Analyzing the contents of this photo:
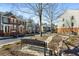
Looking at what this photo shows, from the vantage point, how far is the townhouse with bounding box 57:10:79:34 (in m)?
2.44

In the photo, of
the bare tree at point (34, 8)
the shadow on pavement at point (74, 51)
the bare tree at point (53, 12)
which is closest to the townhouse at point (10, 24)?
the bare tree at point (34, 8)

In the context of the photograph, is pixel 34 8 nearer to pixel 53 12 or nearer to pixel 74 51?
pixel 53 12

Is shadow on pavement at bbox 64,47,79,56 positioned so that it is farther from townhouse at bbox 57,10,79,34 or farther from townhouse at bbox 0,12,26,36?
townhouse at bbox 0,12,26,36

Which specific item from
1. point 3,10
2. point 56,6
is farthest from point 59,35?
point 3,10

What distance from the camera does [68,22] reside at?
246 centimetres

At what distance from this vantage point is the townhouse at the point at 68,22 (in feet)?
8.00

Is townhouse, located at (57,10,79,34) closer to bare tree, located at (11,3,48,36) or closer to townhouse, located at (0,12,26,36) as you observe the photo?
bare tree, located at (11,3,48,36)

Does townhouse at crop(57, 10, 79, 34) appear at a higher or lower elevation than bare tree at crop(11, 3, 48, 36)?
lower

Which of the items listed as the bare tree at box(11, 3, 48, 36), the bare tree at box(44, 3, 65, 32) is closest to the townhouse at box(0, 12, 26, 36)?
the bare tree at box(11, 3, 48, 36)

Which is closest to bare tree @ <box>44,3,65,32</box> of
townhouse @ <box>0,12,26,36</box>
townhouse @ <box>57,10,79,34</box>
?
townhouse @ <box>57,10,79,34</box>

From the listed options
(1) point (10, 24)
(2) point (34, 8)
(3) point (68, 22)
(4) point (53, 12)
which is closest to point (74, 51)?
(3) point (68, 22)

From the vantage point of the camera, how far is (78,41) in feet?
8.01

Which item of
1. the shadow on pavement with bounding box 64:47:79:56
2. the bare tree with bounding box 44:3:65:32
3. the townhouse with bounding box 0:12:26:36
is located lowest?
the shadow on pavement with bounding box 64:47:79:56

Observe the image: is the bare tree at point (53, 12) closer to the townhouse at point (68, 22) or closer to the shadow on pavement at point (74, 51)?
the townhouse at point (68, 22)
